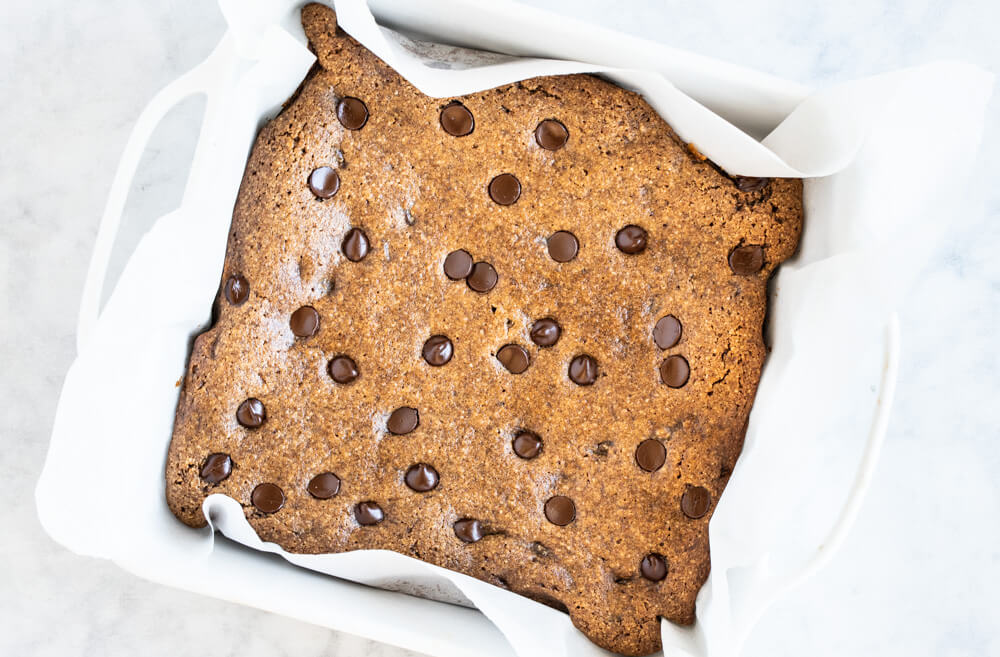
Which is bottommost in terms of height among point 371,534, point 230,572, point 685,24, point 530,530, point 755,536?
point 230,572

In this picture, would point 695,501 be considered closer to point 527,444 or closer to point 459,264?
point 527,444

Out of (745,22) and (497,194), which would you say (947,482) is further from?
(497,194)

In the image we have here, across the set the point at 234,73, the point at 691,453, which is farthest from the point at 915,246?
the point at 234,73

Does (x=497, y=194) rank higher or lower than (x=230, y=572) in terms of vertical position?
higher

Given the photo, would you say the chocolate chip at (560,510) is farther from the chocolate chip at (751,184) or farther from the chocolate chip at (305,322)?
the chocolate chip at (751,184)

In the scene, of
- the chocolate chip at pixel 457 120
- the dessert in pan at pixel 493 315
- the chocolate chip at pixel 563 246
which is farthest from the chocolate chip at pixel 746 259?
the chocolate chip at pixel 457 120

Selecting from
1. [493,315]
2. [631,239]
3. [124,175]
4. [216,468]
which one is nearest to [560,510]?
[493,315]
